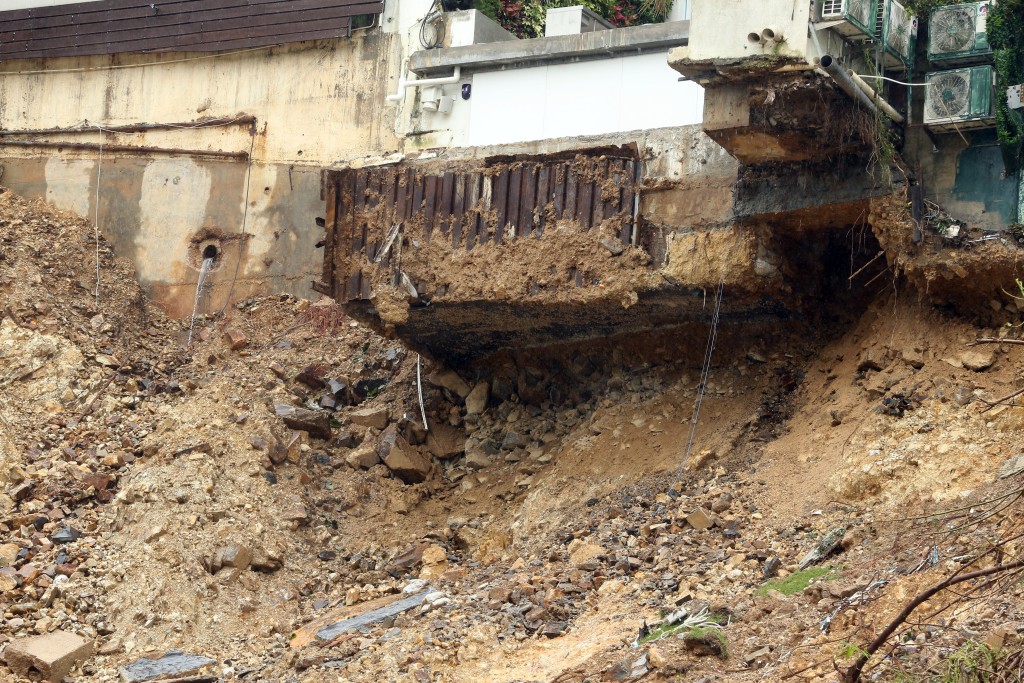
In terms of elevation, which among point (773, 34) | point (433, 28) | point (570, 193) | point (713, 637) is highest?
point (433, 28)

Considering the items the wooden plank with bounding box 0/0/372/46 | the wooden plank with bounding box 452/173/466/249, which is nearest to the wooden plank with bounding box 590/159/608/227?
the wooden plank with bounding box 452/173/466/249

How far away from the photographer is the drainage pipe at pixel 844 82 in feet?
36.6

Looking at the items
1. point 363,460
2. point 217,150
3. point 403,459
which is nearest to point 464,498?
point 403,459

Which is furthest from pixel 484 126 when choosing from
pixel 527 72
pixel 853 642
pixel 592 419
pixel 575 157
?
pixel 853 642

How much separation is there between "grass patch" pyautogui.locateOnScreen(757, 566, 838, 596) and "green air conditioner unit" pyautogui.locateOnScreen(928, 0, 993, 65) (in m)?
4.51

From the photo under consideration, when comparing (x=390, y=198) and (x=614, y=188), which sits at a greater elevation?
(x=614, y=188)

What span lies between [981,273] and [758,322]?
2.22 metres

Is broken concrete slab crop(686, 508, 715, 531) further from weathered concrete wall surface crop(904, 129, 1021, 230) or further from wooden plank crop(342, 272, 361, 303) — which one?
wooden plank crop(342, 272, 361, 303)

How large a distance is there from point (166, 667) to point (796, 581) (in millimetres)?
5045

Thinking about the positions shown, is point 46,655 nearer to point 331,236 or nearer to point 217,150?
point 331,236

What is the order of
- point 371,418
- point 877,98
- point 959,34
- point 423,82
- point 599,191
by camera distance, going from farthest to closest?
point 423,82 → point 371,418 → point 599,191 → point 959,34 → point 877,98

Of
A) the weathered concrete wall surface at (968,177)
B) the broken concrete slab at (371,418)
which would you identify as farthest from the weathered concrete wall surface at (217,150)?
the weathered concrete wall surface at (968,177)

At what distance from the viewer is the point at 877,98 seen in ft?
38.5

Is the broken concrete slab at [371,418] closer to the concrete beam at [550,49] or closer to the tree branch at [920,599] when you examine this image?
the concrete beam at [550,49]
